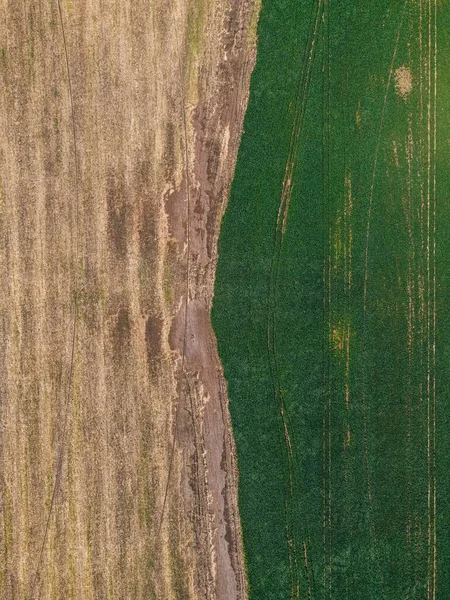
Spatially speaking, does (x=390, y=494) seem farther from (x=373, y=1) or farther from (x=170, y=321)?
(x=373, y=1)

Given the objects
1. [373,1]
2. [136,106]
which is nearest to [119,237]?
[136,106]

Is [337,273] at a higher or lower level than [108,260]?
lower

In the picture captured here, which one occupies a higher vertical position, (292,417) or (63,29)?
(63,29)

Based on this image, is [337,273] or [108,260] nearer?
[337,273]

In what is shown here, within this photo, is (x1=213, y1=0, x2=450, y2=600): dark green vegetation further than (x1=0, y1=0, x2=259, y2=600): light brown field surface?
No
